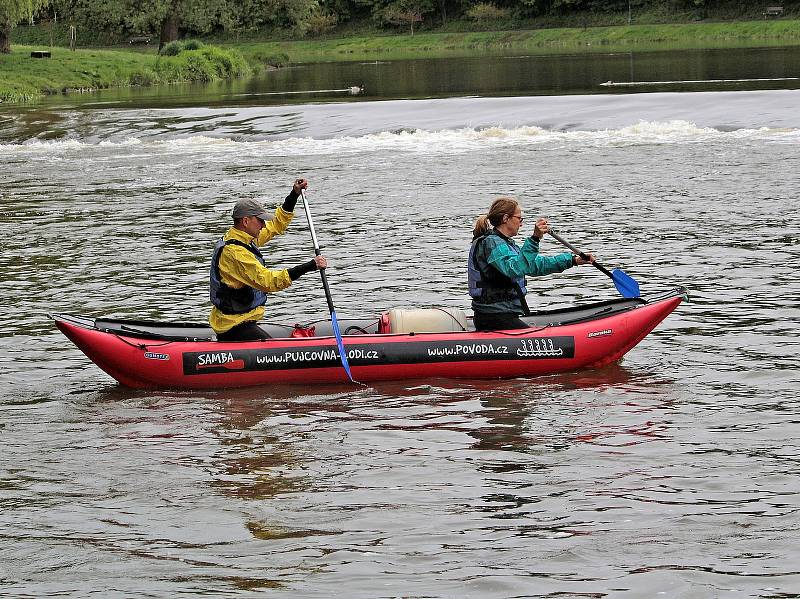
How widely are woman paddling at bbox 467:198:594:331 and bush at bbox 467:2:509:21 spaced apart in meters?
76.4

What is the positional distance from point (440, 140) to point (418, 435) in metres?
21.9

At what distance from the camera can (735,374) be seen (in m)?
11.3

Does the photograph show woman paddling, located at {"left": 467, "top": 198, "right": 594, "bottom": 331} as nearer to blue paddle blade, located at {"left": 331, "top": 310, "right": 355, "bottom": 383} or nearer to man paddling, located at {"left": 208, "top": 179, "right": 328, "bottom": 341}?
blue paddle blade, located at {"left": 331, "top": 310, "right": 355, "bottom": 383}

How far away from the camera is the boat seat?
37.7 feet

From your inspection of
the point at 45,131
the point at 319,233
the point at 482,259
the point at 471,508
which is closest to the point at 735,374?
the point at 482,259

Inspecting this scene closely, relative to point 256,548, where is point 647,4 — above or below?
above

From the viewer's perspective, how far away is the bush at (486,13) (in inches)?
3361

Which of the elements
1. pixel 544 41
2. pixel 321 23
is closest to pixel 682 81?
pixel 544 41

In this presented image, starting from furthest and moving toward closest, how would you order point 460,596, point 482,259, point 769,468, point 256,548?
point 482,259, point 769,468, point 256,548, point 460,596

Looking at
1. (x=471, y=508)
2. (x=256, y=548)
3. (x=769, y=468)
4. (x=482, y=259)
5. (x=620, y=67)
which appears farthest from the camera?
(x=620, y=67)

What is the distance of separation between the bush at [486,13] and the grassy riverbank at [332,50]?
194 cm

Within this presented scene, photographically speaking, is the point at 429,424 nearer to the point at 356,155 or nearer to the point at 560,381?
the point at 560,381

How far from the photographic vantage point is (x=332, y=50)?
85.7 m

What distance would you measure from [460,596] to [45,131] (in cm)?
3116
